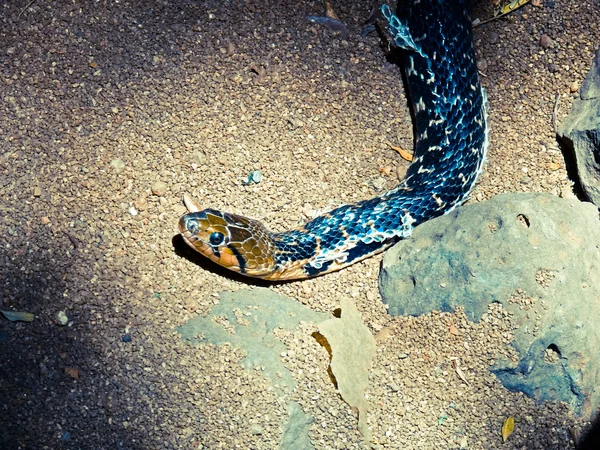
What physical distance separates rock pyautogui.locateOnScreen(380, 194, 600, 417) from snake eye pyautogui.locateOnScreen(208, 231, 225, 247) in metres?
0.89

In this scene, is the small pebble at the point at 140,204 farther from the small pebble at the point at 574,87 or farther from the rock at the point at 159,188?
the small pebble at the point at 574,87

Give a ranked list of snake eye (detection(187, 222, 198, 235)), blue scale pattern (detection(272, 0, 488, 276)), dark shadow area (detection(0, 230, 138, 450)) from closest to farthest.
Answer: dark shadow area (detection(0, 230, 138, 450))
snake eye (detection(187, 222, 198, 235))
blue scale pattern (detection(272, 0, 488, 276))

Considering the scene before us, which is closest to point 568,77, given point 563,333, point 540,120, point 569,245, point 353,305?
point 540,120

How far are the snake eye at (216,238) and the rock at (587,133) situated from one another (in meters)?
1.78

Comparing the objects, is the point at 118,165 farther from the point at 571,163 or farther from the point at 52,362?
the point at 571,163

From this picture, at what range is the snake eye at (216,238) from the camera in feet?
8.95

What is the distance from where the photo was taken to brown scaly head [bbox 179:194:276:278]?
2717 mm

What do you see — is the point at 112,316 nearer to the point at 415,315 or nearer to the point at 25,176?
the point at 25,176

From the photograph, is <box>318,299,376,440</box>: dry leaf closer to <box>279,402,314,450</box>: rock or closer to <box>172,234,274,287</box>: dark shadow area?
<box>279,402,314,450</box>: rock

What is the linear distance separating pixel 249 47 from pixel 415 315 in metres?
1.53

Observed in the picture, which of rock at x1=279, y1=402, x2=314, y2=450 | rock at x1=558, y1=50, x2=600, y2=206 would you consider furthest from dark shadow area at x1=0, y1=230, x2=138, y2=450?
rock at x1=558, y1=50, x2=600, y2=206

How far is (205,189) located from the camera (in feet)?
9.73

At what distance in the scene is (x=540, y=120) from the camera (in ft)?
10.6

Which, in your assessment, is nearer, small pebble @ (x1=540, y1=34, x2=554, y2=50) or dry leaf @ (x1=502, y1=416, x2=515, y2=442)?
dry leaf @ (x1=502, y1=416, x2=515, y2=442)
